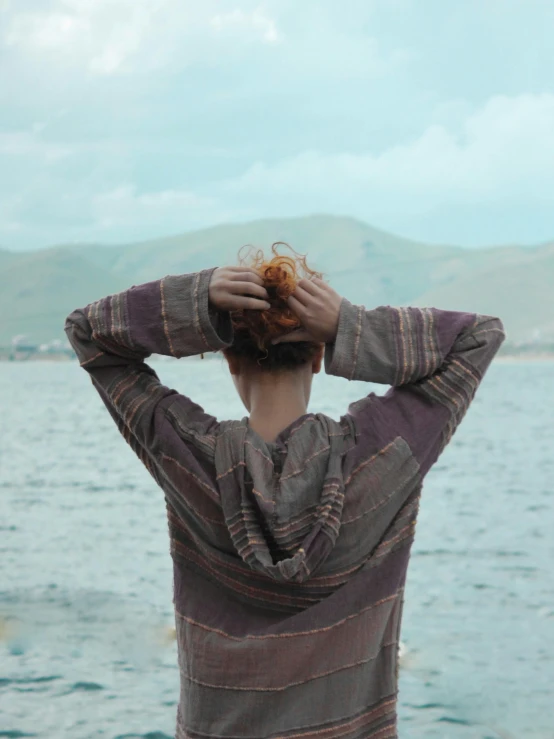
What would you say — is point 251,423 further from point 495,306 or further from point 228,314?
point 495,306

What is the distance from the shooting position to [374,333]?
1892mm

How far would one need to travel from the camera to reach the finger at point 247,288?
1.81 metres

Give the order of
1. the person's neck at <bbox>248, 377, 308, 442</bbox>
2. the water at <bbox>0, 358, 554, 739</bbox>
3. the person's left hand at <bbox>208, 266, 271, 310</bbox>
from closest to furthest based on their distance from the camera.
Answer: the person's left hand at <bbox>208, 266, 271, 310</bbox> < the person's neck at <bbox>248, 377, 308, 442</bbox> < the water at <bbox>0, 358, 554, 739</bbox>

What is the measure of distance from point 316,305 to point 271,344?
0.48ft

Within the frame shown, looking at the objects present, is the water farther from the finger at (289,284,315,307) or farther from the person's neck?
the finger at (289,284,315,307)

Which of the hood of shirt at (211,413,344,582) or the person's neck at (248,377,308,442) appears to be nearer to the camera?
the hood of shirt at (211,413,344,582)

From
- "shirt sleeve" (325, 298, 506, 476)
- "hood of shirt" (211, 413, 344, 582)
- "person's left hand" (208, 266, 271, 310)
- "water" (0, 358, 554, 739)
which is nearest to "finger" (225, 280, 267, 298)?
"person's left hand" (208, 266, 271, 310)

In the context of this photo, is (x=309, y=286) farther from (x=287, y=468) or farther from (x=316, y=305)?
(x=287, y=468)

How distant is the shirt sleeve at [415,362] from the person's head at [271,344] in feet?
0.32

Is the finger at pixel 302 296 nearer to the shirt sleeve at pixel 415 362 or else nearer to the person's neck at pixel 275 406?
the shirt sleeve at pixel 415 362

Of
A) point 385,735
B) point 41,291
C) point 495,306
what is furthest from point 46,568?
point 41,291

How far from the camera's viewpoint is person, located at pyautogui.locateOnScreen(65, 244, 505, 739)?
6.14 feet

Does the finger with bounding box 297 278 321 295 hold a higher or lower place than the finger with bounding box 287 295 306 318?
higher

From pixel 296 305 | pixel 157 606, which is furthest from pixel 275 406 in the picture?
pixel 157 606
